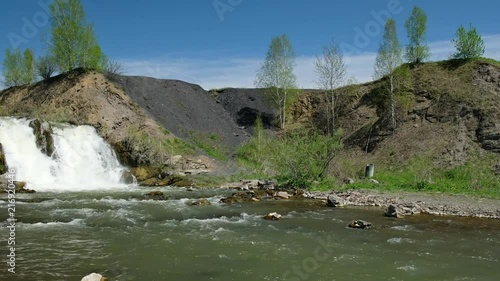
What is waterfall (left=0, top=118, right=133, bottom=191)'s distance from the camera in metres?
31.3

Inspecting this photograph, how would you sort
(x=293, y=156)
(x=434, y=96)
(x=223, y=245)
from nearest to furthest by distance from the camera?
(x=223, y=245) → (x=293, y=156) → (x=434, y=96)

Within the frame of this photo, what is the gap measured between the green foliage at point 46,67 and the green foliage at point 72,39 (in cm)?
151

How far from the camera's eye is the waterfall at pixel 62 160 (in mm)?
31266

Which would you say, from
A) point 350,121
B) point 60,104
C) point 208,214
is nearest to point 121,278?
point 208,214

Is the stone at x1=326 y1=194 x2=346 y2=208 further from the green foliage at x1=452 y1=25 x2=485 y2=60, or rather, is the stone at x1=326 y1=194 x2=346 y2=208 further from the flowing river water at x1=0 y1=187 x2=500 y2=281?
the green foliage at x1=452 y1=25 x2=485 y2=60

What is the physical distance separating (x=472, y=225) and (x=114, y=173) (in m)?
27.4

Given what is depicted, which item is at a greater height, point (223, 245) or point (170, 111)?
point (170, 111)

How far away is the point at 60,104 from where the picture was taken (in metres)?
45.6

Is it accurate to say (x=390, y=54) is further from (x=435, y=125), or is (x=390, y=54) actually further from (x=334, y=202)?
(x=334, y=202)

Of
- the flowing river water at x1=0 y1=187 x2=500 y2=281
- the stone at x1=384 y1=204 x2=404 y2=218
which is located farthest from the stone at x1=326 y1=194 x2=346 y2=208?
the stone at x1=384 y1=204 x2=404 y2=218

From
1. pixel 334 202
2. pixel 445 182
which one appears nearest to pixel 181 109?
pixel 334 202

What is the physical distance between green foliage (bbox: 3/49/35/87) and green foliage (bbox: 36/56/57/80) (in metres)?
6.29

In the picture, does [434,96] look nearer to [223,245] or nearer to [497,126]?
[497,126]

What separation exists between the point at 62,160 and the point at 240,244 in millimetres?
24416
